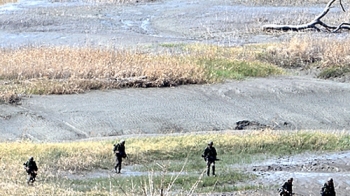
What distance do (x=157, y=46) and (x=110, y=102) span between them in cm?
903

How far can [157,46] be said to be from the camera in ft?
92.0

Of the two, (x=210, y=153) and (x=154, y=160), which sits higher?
(x=210, y=153)

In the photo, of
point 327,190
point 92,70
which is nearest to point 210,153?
point 327,190

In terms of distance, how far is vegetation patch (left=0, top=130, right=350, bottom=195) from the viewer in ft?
33.3

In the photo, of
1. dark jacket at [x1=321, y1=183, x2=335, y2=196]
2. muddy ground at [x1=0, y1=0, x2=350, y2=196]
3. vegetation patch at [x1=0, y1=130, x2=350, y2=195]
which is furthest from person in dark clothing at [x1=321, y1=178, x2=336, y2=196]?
muddy ground at [x1=0, y1=0, x2=350, y2=196]

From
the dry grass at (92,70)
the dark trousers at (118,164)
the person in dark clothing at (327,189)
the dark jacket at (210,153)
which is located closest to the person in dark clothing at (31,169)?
the dark trousers at (118,164)

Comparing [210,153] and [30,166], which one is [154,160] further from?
[30,166]

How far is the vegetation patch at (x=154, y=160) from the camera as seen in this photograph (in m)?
10.1

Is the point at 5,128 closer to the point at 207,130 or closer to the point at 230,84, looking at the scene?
the point at 207,130

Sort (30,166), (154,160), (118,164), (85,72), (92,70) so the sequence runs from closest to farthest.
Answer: (30,166), (118,164), (154,160), (85,72), (92,70)

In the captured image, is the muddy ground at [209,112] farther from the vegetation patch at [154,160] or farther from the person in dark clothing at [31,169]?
the person in dark clothing at [31,169]

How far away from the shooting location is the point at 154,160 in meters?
13.2

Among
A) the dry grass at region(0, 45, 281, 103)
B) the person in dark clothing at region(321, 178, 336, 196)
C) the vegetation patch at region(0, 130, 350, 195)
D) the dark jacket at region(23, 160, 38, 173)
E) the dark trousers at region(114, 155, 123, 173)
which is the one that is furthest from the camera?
the dry grass at region(0, 45, 281, 103)

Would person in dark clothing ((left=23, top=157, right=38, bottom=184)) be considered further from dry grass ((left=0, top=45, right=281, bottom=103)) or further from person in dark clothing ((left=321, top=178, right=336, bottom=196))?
dry grass ((left=0, top=45, right=281, bottom=103))
